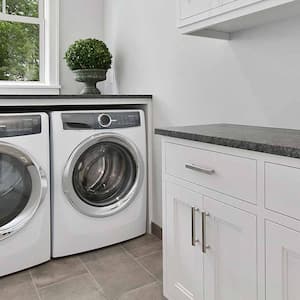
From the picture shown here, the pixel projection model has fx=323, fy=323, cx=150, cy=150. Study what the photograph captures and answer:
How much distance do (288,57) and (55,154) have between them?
1.38 metres

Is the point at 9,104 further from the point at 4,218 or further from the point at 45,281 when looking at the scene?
the point at 45,281

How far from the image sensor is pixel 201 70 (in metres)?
1.88

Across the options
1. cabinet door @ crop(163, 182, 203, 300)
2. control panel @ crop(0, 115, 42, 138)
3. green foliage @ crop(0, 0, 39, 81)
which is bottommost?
cabinet door @ crop(163, 182, 203, 300)

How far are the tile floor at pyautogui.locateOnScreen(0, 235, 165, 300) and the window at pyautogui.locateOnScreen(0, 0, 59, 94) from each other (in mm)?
1610

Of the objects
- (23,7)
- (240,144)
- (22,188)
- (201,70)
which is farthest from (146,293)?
(23,7)

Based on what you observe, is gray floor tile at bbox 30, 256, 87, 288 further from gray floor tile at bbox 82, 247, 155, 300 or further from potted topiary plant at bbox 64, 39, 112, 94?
potted topiary plant at bbox 64, 39, 112, 94

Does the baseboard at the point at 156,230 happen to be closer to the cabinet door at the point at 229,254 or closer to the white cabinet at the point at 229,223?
the white cabinet at the point at 229,223

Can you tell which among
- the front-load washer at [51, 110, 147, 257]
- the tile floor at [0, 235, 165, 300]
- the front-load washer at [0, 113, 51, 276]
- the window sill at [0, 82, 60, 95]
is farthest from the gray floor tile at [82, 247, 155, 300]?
the window sill at [0, 82, 60, 95]

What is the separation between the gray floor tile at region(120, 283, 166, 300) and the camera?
5.35ft

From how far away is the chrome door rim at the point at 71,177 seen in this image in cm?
200

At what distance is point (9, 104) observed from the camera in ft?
6.02

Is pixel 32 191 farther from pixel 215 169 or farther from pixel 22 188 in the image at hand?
pixel 215 169

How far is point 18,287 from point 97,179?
2.65ft

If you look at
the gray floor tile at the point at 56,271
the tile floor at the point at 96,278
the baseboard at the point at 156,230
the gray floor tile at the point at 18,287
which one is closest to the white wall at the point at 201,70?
the baseboard at the point at 156,230
